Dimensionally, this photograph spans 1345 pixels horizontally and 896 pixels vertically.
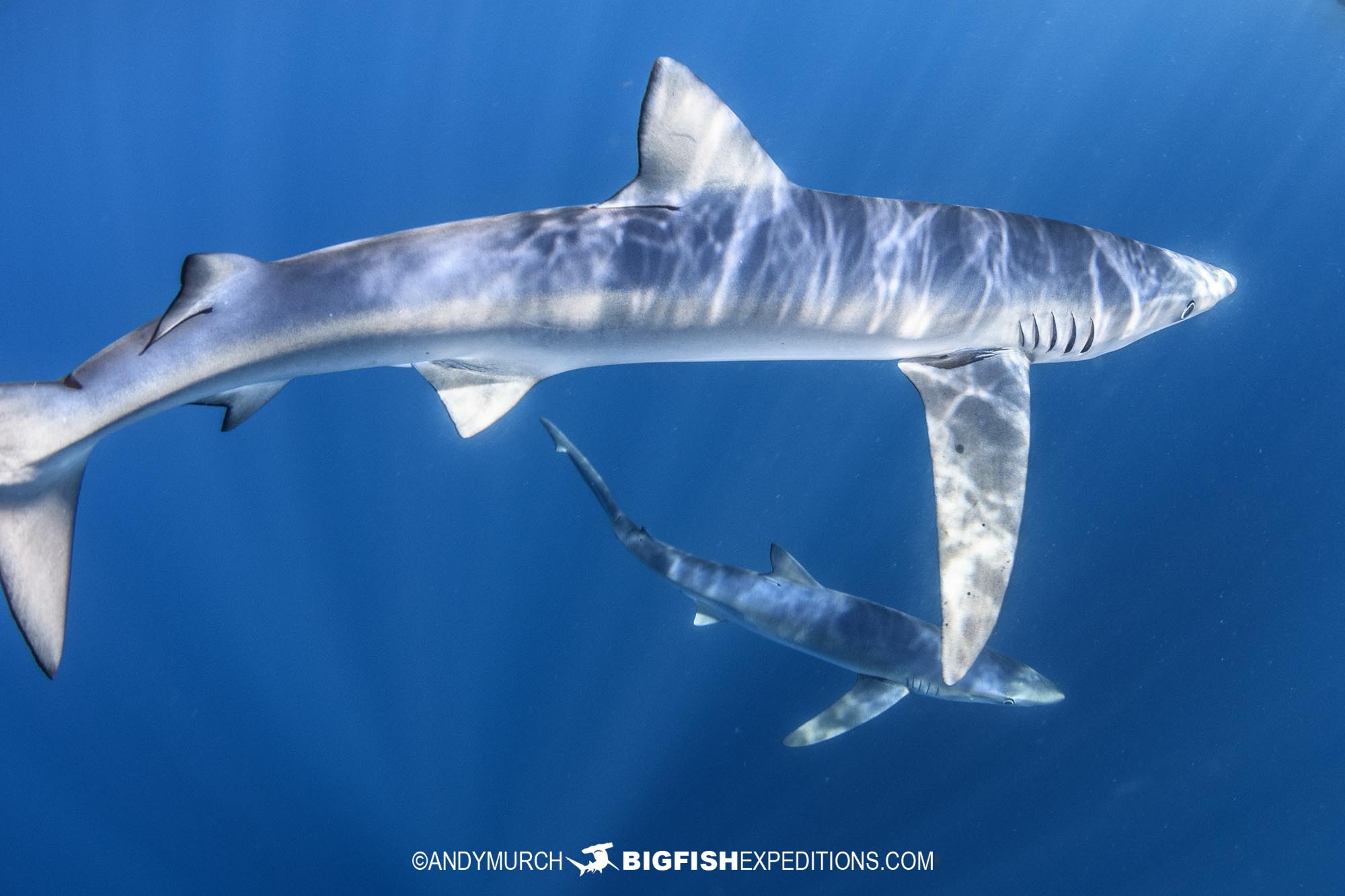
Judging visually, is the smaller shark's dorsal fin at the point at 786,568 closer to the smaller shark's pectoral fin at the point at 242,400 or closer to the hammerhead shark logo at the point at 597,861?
the smaller shark's pectoral fin at the point at 242,400

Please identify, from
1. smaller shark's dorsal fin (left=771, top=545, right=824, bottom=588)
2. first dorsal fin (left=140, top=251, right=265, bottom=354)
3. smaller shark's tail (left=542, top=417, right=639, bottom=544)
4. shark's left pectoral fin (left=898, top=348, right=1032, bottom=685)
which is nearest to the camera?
first dorsal fin (left=140, top=251, right=265, bottom=354)

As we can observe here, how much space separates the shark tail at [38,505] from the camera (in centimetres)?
247

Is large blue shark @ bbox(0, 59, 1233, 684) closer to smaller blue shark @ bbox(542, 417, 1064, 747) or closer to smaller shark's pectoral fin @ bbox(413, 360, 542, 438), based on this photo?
smaller shark's pectoral fin @ bbox(413, 360, 542, 438)

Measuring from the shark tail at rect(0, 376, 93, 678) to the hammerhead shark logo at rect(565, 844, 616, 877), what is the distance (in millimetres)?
6702

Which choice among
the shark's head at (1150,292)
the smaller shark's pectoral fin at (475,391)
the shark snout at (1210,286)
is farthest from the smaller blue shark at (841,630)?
the shark snout at (1210,286)

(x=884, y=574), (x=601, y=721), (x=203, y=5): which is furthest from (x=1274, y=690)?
(x=203, y=5)

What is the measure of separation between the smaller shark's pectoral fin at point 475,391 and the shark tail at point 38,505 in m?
1.15

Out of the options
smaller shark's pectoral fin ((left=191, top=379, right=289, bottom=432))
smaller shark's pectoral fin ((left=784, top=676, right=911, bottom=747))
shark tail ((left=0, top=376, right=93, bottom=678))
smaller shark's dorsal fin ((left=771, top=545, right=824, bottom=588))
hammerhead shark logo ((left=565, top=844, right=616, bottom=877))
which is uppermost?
smaller shark's pectoral fin ((left=191, top=379, right=289, bottom=432))

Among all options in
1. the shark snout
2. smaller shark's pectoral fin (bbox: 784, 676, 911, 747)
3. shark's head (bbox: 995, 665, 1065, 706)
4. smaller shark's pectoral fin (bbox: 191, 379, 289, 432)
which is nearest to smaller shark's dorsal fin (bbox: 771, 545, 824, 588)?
smaller shark's pectoral fin (bbox: 784, 676, 911, 747)

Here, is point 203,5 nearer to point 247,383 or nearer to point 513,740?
point 513,740

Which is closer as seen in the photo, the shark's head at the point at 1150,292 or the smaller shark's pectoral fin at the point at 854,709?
the shark's head at the point at 1150,292

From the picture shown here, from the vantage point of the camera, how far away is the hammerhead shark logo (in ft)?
26.5

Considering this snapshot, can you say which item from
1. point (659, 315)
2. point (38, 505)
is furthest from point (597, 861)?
point (659, 315)

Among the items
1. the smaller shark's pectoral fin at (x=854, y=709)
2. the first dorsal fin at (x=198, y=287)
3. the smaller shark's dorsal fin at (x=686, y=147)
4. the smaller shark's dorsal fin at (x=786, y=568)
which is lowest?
the smaller shark's pectoral fin at (x=854, y=709)
